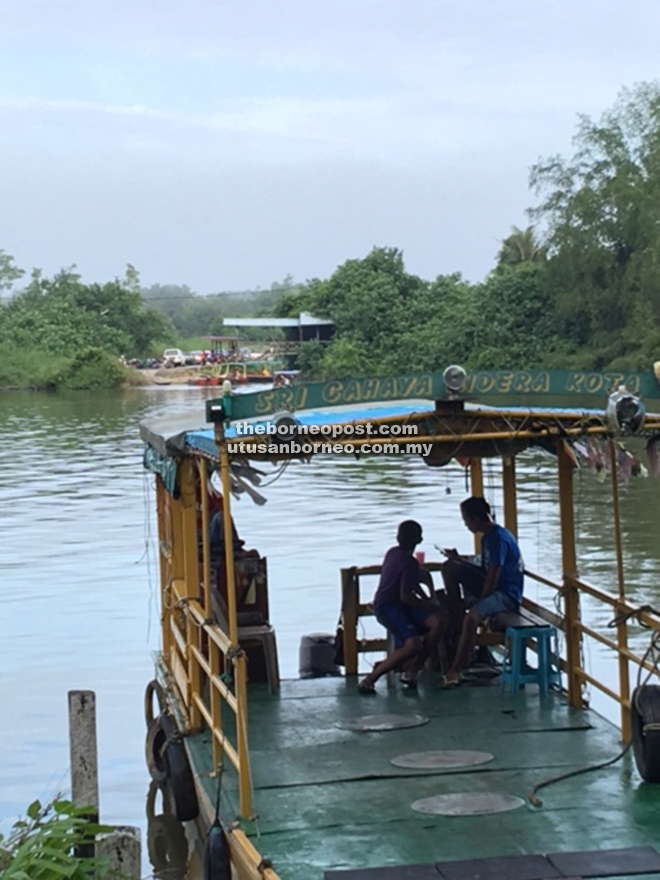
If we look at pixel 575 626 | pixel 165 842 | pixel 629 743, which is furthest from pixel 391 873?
pixel 165 842

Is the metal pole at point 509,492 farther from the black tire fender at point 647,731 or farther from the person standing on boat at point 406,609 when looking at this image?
the black tire fender at point 647,731

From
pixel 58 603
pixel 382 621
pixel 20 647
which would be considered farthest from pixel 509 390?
pixel 58 603

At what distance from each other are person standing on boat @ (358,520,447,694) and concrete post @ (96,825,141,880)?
9.12 feet

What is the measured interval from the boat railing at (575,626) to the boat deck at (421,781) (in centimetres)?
22

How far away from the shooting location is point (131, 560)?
65.5 feet

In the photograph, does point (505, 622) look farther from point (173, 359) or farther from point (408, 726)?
point (173, 359)

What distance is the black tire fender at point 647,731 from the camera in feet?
21.5

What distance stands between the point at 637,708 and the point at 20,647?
943 cm

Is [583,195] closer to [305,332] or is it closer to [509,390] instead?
[305,332]

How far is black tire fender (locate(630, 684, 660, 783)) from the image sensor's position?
655cm

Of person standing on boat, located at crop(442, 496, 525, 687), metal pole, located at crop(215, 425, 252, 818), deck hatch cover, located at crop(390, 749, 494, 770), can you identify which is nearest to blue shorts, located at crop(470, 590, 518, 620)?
person standing on boat, located at crop(442, 496, 525, 687)

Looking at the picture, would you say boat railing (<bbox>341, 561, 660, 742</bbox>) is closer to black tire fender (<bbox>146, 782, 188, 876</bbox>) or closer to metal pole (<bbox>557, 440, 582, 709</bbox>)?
metal pole (<bbox>557, 440, 582, 709</bbox>)

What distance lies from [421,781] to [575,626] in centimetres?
180

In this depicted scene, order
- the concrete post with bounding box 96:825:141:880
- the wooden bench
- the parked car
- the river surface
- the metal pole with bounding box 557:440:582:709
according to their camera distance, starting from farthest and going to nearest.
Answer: the parked car
the river surface
the wooden bench
the metal pole with bounding box 557:440:582:709
the concrete post with bounding box 96:825:141:880
